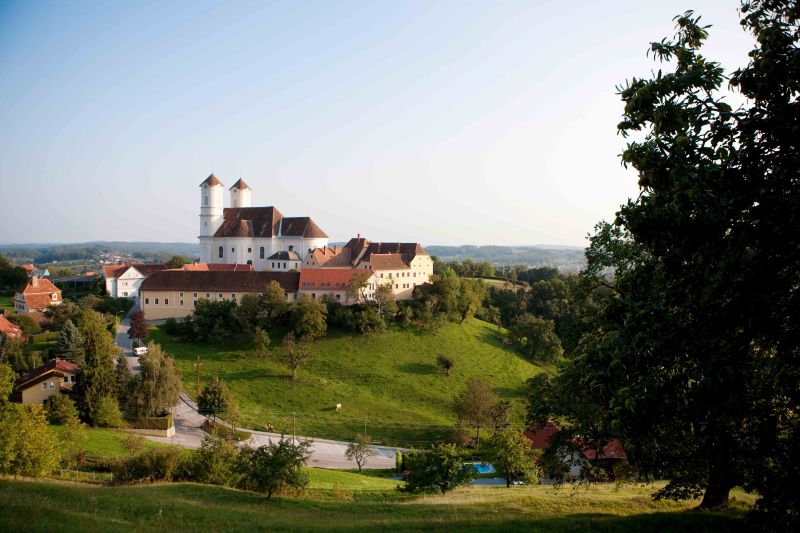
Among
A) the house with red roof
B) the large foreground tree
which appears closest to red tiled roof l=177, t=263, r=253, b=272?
the house with red roof

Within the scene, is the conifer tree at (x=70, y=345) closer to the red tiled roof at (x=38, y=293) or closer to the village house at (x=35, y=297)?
the village house at (x=35, y=297)

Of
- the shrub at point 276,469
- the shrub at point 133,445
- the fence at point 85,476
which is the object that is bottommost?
the shrub at point 133,445

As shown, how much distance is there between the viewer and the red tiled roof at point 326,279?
189 ft

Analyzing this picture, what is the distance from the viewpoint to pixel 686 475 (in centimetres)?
1206

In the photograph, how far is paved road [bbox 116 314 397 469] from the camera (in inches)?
1318

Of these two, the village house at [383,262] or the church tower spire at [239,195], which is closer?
the village house at [383,262]

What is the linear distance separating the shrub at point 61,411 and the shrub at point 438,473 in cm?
1991

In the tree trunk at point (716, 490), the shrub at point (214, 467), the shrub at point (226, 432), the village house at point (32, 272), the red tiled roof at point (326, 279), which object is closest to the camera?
the tree trunk at point (716, 490)

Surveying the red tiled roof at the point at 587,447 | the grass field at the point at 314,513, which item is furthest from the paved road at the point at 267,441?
the grass field at the point at 314,513

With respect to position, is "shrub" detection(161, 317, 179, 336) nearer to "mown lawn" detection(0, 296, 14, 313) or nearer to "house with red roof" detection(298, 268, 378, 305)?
"house with red roof" detection(298, 268, 378, 305)

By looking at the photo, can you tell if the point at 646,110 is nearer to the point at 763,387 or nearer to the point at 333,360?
the point at 763,387

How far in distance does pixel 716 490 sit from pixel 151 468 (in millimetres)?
17411

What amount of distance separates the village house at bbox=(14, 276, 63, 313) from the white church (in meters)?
17.6

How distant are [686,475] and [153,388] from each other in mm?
32927
